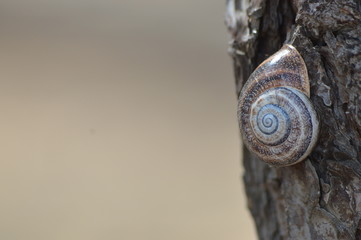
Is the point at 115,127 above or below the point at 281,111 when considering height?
above

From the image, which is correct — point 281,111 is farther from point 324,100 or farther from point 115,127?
point 115,127

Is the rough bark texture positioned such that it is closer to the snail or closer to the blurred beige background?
the snail

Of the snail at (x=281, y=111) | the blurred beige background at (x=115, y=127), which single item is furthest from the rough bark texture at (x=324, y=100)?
the blurred beige background at (x=115, y=127)

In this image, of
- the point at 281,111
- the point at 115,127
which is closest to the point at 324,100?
the point at 281,111

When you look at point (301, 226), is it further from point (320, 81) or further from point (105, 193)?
point (105, 193)

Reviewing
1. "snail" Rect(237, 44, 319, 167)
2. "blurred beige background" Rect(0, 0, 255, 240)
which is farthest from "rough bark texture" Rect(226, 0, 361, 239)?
"blurred beige background" Rect(0, 0, 255, 240)
